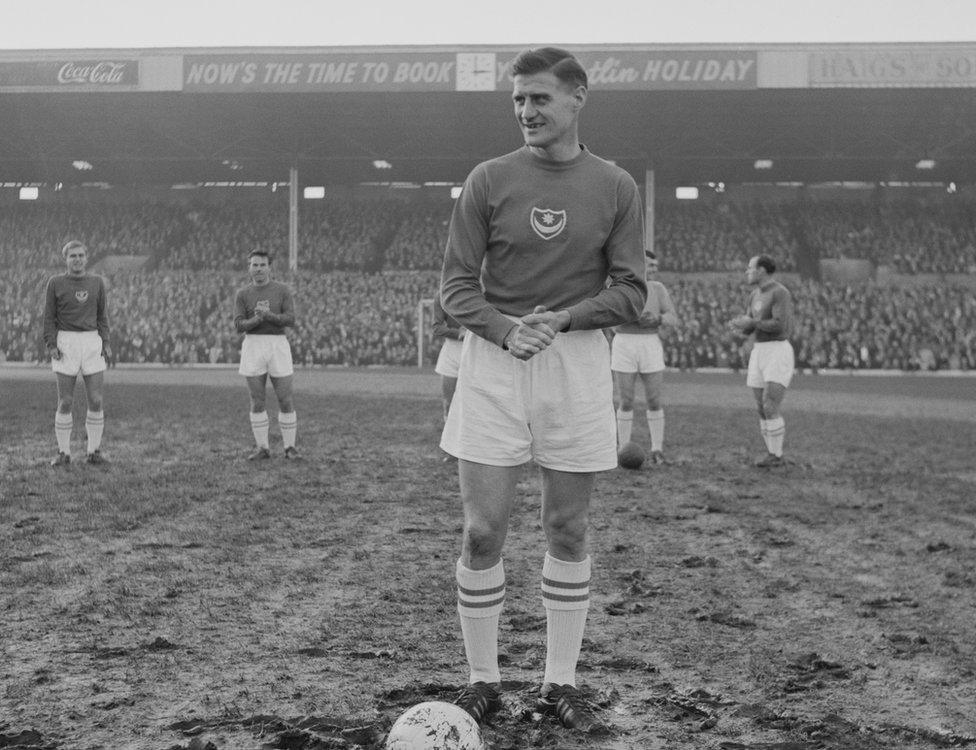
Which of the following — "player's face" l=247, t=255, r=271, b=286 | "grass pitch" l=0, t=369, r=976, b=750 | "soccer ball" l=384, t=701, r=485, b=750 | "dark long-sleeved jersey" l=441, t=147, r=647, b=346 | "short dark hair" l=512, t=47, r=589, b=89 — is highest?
"short dark hair" l=512, t=47, r=589, b=89

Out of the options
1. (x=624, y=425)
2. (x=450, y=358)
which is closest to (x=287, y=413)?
(x=450, y=358)

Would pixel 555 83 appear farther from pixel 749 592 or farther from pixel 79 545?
pixel 79 545

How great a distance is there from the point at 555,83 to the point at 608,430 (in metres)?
1.18

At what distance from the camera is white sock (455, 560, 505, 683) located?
133 inches

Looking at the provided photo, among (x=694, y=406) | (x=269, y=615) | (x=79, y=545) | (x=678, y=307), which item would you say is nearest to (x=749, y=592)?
(x=269, y=615)

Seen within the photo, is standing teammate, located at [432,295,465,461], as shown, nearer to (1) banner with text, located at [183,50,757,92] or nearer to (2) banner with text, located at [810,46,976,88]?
(1) banner with text, located at [183,50,757,92]

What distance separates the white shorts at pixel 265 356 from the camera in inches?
384

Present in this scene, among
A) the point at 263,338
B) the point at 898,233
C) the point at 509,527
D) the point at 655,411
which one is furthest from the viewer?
the point at 898,233

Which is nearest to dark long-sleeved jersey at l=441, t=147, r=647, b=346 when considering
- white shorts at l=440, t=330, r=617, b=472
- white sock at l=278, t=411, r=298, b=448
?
white shorts at l=440, t=330, r=617, b=472

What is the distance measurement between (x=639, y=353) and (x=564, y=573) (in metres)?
6.44

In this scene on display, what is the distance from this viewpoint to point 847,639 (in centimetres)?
416

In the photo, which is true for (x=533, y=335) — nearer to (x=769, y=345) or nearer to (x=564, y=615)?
(x=564, y=615)

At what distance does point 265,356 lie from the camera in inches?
384

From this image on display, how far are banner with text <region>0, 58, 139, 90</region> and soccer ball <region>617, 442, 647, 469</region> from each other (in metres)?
26.3
